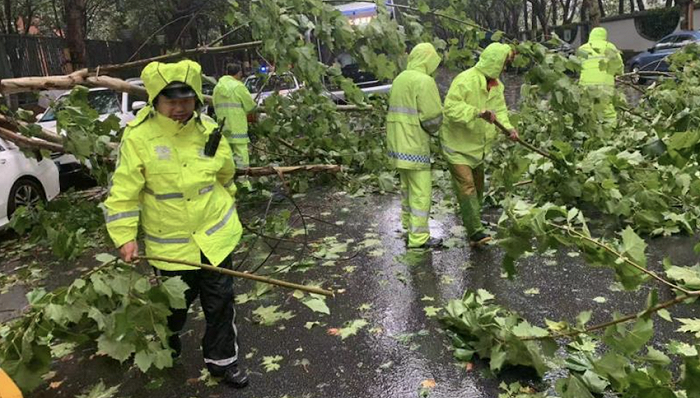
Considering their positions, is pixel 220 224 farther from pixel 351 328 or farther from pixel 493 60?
pixel 493 60

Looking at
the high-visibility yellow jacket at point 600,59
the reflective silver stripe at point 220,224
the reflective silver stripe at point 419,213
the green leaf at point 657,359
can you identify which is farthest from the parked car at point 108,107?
the green leaf at point 657,359

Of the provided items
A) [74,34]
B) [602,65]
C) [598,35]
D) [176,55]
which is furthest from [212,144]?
[74,34]

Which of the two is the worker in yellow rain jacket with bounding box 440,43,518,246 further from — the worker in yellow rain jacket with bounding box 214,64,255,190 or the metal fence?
the metal fence

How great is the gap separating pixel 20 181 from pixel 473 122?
18.8 feet

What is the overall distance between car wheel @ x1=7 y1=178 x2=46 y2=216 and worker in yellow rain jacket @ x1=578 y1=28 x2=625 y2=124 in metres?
6.50

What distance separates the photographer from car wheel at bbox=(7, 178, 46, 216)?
23.4 ft

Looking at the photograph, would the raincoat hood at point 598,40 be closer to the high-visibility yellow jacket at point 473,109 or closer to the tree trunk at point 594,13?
the high-visibility yellow jacket at point 473,109

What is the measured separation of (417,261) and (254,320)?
63.0 inches

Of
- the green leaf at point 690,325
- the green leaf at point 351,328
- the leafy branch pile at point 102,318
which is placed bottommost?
the green leaf at point 690,325

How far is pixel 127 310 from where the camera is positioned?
2.93 m

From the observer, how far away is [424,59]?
520cm

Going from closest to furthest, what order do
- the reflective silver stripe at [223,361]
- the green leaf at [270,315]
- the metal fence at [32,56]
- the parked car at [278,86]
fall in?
the reflective silver stripe at [223,361] < the green leaf at [270,315] < the parked car at [278,86] < the metal fence at [32,56]

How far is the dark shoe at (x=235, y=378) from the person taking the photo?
130 inches

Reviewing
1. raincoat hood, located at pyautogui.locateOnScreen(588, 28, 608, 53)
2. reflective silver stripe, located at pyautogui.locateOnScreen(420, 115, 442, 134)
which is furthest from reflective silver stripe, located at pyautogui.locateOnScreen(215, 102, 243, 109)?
raincoat hood, located at pyautogui.locateOnScreen(588, 28, 608, 53)
